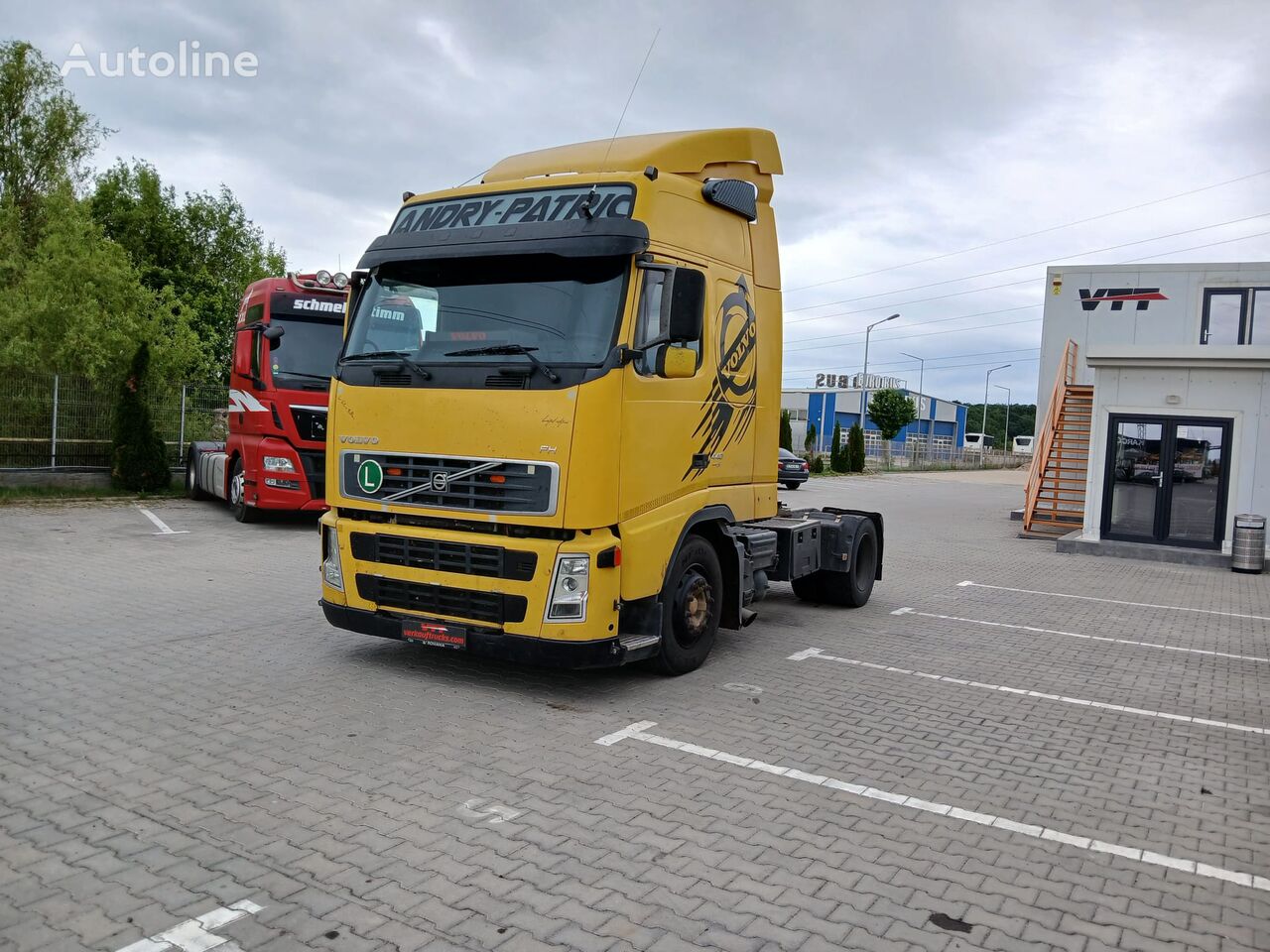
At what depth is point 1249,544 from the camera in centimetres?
1423

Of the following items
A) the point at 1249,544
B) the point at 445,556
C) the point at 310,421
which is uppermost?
the point at 310,421

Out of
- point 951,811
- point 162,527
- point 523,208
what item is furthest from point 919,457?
point 951,811

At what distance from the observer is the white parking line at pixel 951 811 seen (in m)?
4.12

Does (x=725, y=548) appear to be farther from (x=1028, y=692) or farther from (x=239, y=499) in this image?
(x=239, y=499)

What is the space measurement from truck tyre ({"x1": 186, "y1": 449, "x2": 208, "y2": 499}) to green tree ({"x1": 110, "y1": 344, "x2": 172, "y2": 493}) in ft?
1.56

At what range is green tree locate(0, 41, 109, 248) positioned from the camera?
111ft

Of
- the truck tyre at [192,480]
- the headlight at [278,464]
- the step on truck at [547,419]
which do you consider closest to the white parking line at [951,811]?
the step on truck at [547,419]

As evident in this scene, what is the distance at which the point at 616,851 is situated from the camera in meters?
4.04

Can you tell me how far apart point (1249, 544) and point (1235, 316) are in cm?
1018

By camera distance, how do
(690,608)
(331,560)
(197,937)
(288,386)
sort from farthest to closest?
(288,386)
(690,608)
(331,560)
(197,937)

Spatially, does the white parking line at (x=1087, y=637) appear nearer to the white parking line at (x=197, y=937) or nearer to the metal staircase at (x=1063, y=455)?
the white parking line at (x=197, y=937)

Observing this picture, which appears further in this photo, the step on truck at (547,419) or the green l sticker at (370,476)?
the green l sticker at (370,476)

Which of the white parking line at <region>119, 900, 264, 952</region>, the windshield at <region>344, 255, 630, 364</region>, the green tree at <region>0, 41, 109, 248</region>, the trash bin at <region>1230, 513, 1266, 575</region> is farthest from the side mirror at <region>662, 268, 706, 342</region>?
the green tree at <region>0, 41, 109, 248</region>

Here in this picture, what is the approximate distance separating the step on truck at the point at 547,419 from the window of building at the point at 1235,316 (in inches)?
764
